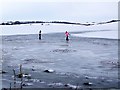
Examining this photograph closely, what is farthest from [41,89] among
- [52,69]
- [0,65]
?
[0,65]

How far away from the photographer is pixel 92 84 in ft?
47.2

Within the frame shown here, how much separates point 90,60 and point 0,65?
598 cm

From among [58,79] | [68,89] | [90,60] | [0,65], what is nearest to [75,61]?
[90,60]

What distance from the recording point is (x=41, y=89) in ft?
44.1

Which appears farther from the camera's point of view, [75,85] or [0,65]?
[0,65]

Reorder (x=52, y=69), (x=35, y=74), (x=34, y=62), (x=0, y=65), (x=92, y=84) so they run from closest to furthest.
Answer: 1. (x=92, y=84)
2. (x=35, y=74)
3. (x=52, y=69)
4. (x=0, y=65)
5. (x=34, y=62)

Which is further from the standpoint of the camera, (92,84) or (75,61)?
(75,61)

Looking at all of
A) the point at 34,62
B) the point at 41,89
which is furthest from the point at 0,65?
the point at 41,89

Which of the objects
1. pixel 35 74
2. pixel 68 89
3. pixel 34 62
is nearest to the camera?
pixel 68 89

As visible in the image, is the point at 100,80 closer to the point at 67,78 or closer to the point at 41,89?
the point at 67,78

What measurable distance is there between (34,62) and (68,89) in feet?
27.4

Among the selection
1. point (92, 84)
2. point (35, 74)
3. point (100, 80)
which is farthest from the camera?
point (35, 74)

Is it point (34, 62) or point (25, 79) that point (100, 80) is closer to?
point (25, 79)

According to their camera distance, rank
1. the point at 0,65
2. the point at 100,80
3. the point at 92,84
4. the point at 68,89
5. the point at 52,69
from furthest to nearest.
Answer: the point at 0,65 → the point at 52,69 → the point at 100,80 → the point at 92,84 → the point at 68,89
